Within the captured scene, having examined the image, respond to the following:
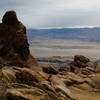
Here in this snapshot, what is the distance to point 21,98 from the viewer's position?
12.2 meters

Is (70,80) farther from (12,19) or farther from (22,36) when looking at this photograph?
(12,19)

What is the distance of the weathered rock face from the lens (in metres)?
29.2

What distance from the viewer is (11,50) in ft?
97.4

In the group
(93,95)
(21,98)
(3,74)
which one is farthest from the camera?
(93,95)

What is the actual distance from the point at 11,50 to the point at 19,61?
1.83m

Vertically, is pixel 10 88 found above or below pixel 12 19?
below

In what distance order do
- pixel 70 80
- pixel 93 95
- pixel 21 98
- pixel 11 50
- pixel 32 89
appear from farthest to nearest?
1. pixel 11 50
2. pixel 70 80
3. pixel 93 95
4. pixel 32 89
5. pixel 21 98

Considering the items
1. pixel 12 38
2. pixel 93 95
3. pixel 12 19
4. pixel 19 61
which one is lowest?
pixel 93 95

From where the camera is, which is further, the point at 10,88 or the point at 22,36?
the point at 22,36

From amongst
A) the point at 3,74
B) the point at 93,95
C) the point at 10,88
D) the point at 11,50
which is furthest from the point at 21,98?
the point at 11,50

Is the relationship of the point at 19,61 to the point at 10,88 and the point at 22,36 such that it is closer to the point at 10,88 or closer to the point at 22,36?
the point at 22,36

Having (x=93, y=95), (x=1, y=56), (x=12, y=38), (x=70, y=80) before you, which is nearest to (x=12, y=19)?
(x=12, y=38)

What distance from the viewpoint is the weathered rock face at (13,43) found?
29.2 m

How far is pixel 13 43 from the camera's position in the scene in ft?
98.7
